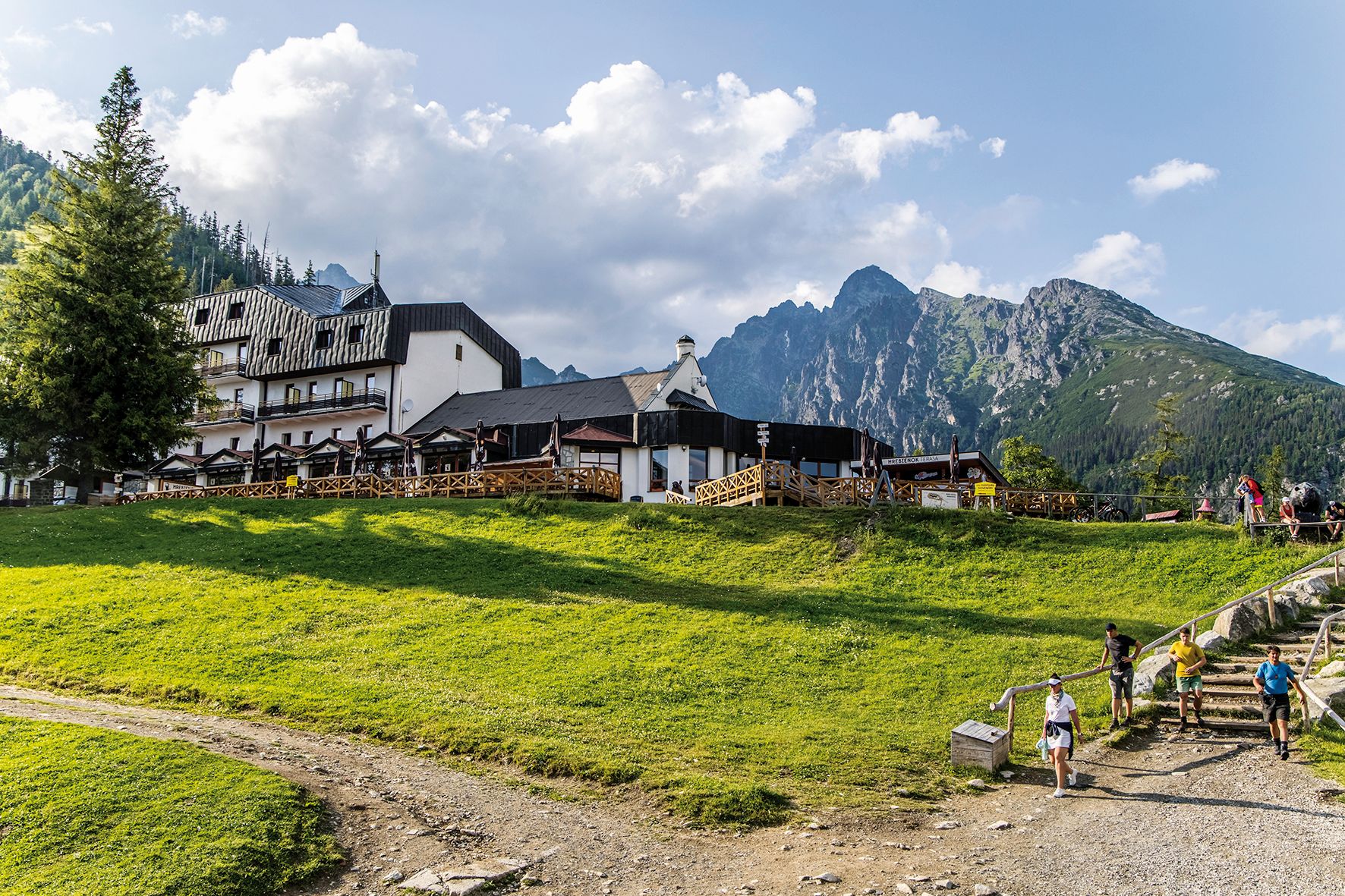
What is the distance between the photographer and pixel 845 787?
1448 centimetres

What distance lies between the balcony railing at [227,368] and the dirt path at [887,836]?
5411 centimetres

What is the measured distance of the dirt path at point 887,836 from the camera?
11.0 meters

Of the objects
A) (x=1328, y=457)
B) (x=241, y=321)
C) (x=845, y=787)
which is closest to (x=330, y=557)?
(x=845, y=787)

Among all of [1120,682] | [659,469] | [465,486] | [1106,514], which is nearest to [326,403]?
[465,486]

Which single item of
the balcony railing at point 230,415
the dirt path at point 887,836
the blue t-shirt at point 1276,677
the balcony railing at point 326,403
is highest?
the balcony railing at point 326,403

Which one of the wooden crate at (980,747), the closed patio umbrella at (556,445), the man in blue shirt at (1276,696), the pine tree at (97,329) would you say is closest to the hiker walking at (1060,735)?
the wooden crate at (980,747)

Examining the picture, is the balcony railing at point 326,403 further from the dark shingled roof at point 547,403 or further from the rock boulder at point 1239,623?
the rock boulder at point 1239,623

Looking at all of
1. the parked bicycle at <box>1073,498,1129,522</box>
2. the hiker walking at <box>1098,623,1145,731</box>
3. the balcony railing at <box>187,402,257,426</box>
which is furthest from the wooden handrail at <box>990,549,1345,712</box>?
the balcony railing at <box>187,402,257,426</box>

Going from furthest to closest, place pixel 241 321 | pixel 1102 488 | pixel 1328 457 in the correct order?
pixel 1102 488 < pixel 1328 457 < pixel 241 321

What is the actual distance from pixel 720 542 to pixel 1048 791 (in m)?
18.2

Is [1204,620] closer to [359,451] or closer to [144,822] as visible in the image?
[144,822]

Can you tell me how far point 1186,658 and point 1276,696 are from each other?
187 centimetres

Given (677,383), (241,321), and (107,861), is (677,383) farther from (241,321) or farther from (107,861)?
(107,861)

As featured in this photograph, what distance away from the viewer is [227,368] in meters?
65.6
